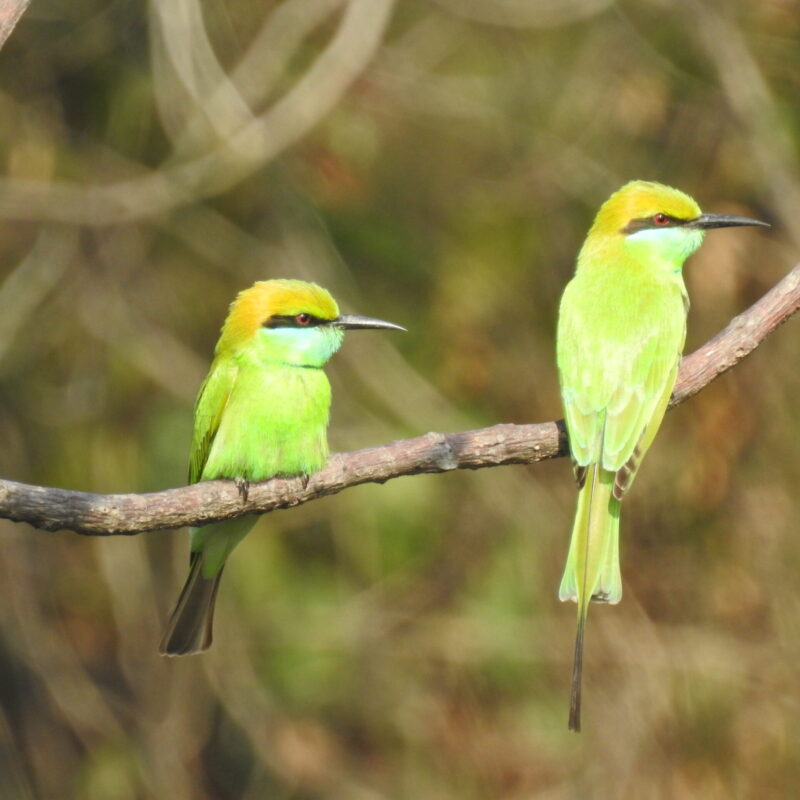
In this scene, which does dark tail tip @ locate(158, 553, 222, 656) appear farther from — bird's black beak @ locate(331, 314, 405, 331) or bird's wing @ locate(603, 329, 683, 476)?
bird's wing @ locate(603, 329, 683, 476)

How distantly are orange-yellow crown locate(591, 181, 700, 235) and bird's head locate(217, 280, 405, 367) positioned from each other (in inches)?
23.4

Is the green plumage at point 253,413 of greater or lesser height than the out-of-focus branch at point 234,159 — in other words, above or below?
below

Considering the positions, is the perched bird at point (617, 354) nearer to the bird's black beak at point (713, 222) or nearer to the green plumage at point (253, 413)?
the bird's black beak at point (713, 222)

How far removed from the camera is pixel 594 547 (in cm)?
282

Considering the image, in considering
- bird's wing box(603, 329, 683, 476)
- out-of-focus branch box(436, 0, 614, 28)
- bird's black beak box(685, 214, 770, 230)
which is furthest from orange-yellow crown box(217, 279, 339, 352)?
out-of-focus branch box(436, 0, 614, 28)

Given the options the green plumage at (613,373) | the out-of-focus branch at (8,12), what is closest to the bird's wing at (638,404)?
the green plumage at (613,373)

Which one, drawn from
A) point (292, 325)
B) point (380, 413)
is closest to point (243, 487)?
point (292, 325)

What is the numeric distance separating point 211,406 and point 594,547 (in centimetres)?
91

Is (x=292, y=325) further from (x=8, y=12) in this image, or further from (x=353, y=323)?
(x=8, y=12)

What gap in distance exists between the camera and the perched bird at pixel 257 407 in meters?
2.88

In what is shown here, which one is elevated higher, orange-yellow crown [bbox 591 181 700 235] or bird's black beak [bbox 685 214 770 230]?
orange-yellow crown [bbox 591 181 700 235]

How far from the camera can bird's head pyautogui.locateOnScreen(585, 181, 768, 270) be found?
310 cm

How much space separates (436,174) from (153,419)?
1495 millimetres

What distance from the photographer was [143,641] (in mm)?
4887
